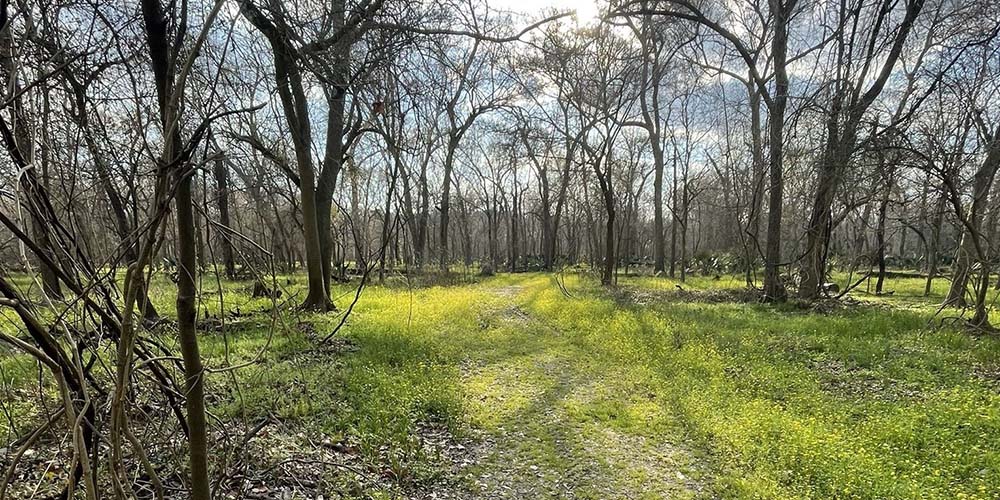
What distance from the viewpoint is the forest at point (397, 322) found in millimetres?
1493

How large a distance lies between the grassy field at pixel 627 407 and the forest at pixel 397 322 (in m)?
0.03

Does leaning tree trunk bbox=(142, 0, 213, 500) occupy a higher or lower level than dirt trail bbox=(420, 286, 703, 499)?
higher

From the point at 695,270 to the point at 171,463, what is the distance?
1057 inches

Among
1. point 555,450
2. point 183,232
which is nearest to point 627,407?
point 555,450

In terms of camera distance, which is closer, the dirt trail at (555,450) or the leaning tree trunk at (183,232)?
the leaning tree trunk at (183,232)

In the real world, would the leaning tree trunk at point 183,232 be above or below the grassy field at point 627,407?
above

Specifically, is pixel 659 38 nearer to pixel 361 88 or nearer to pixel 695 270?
pixel 361 88

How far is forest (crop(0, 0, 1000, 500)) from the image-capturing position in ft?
4.90

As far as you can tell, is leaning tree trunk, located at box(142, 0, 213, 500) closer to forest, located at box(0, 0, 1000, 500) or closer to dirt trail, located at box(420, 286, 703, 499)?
forest, located at box(0, 0, 1000, 500)

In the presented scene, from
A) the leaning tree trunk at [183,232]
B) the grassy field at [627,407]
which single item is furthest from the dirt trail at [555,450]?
the leaning tree trunk at [183,232]

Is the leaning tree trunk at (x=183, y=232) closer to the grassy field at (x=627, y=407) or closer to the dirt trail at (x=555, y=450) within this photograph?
the grassy field at (x=627, y=407)

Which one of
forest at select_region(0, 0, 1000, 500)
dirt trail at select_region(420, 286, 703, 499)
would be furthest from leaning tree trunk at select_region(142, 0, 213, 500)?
dirt trail at select_region(420, 286, 703, 499)

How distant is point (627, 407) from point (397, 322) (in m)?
5.07

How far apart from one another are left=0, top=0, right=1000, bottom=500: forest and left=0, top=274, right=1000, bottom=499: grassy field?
0.11ft
